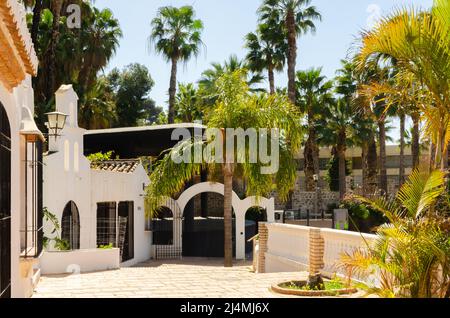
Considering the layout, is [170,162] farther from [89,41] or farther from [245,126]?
[89,41]

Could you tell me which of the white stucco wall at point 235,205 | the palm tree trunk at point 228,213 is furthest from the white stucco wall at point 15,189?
the white stucco wall at point 235,205

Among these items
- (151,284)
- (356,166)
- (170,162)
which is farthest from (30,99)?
(356,166)

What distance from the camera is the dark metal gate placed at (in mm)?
7105

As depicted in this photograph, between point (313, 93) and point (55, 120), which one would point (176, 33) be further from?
point (55, 120)

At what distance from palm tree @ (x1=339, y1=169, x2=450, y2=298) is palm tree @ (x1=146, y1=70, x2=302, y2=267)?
1034cm

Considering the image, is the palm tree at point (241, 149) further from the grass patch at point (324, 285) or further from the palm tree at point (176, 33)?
the palm tree at point (176, 33)

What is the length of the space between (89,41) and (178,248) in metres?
14.0

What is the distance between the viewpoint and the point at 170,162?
1894 centimetres

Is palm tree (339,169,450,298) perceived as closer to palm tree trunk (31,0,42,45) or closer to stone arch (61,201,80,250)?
stone arch (61,201,80,250)

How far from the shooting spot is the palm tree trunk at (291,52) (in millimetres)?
35062

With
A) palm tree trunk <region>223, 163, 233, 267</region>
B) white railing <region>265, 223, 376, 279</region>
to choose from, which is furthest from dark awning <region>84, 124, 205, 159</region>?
white railing <region>265, 223, 376, 279</region>

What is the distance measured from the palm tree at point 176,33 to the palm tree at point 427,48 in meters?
29.4

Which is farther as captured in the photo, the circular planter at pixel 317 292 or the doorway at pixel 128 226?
the doorway at pixel 128 226

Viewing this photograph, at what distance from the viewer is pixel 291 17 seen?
36094 millimetres
